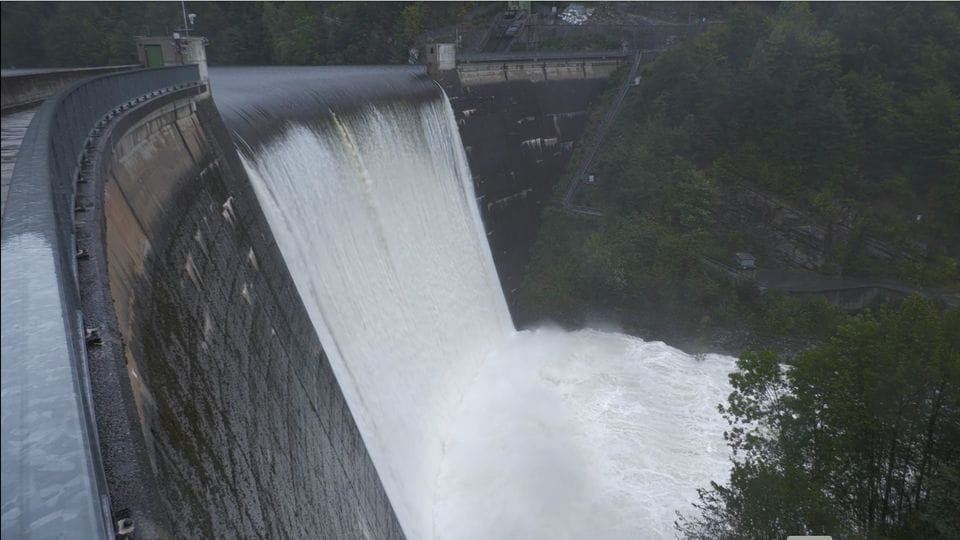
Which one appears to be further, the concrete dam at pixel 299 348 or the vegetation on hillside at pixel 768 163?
the vegetation on hillside at pixel 768 163

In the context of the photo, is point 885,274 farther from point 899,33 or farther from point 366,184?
point 366,184

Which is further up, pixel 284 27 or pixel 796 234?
pixel 284 27

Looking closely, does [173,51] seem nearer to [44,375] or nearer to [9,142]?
[9,142]

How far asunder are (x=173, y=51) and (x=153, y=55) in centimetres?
Answer: 70

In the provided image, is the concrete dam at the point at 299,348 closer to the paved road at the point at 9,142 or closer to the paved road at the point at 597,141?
the paved road at the point at 9,142

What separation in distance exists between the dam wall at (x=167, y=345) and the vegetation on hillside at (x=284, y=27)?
32805mm

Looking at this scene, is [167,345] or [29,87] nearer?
[167,345]

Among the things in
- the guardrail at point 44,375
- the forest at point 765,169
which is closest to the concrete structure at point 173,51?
the guardrail at point 44,375

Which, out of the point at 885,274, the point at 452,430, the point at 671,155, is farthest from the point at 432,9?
the point at 452,430

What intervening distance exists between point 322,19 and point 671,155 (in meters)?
→ 26.9

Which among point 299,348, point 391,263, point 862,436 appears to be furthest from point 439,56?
point 862,436

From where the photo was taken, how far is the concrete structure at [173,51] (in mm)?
14195

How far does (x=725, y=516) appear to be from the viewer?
1196cm

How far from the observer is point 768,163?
28594mm
